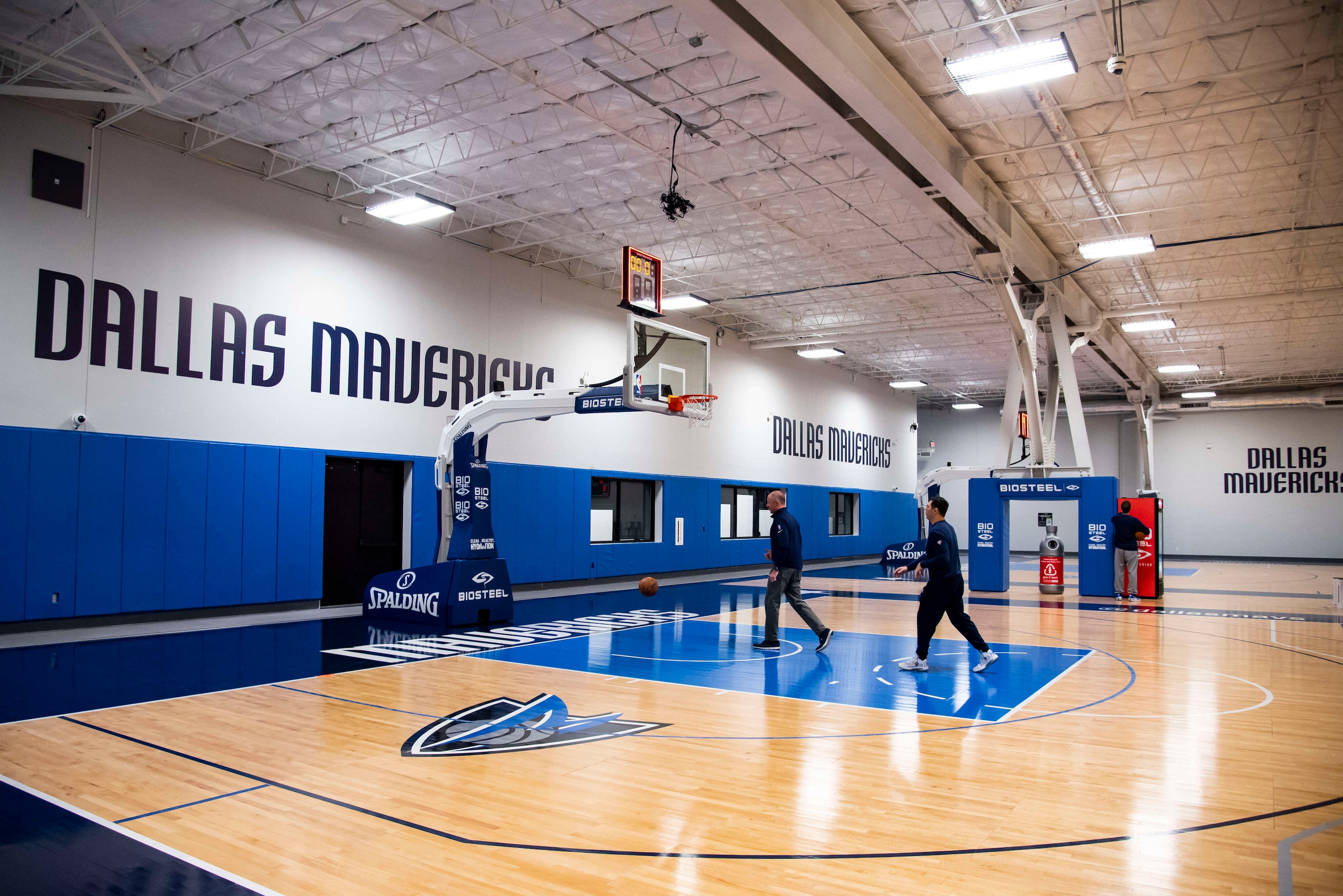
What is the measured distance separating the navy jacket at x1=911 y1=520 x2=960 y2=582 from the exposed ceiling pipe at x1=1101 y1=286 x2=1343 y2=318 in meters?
15.4

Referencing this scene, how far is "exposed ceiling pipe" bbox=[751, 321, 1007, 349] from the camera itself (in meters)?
25.1

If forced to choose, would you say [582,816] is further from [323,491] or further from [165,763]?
[323,491]

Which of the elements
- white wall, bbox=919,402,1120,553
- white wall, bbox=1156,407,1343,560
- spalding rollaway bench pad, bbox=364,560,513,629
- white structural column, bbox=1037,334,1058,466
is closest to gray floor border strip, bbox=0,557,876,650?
spalding rollaway bench pad, bbox=364,560,513,629

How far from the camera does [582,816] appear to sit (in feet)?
16.2

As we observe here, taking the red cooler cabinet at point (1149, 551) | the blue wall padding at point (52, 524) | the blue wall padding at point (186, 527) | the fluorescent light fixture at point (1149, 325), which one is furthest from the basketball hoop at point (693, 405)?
the fluorescent light fixture at point (1149, 325)

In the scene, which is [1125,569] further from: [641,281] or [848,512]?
[848,512]

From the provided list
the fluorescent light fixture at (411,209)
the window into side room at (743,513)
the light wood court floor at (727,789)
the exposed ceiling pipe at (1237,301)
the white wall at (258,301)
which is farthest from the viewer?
the window into side room at (743,513)

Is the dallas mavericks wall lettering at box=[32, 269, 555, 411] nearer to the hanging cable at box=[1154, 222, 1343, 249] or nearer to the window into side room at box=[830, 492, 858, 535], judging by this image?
the hanging cable at box=[1154, 222, 1343, 249]

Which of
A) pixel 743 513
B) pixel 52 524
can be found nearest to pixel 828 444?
pixel 743 513

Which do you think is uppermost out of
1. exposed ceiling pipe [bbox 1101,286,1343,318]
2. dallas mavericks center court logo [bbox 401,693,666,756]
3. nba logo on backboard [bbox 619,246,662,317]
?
exposed ceiling pipe [bbox 1101,286,1343,318]

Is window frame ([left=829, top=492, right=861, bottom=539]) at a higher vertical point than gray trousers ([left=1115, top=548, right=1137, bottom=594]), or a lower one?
higher

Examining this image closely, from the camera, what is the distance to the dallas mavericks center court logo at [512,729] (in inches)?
251

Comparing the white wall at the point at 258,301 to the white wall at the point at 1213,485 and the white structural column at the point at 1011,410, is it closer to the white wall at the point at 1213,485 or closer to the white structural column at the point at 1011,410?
the white structural column at the point at 1011,410

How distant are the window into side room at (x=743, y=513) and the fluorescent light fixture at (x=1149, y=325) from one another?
33.4 feet
